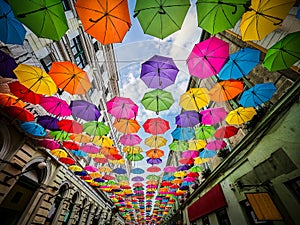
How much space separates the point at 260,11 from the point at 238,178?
24.7 ft

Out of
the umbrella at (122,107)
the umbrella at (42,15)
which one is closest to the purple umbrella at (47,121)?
the umbrella at (122,107)

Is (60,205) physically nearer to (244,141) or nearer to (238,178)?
(238,178)

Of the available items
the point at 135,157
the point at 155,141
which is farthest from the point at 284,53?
the point at 135,157

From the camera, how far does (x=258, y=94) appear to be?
232 inches

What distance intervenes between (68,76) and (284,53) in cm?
761

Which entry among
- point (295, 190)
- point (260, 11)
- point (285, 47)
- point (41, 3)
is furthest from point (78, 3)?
point (295, 190)

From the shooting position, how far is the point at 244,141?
23.3 feet

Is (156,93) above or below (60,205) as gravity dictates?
above

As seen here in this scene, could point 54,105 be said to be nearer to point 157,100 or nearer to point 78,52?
point 157,100

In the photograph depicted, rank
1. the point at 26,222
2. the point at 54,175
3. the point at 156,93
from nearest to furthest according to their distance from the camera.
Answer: the point at 156,93 < the point at 26,222 < the point at 54,175

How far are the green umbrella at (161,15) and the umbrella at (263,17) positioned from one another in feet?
6.39

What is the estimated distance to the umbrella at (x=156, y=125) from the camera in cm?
773

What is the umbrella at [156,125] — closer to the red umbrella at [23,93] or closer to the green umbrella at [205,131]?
the green umbrella at [205,131]

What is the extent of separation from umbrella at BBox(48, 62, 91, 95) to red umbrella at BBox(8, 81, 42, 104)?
4.76 ft
